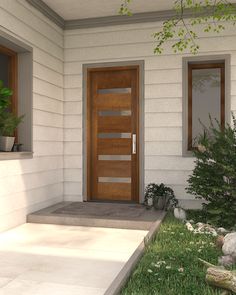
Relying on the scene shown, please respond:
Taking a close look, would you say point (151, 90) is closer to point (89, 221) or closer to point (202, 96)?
point (202, 96)

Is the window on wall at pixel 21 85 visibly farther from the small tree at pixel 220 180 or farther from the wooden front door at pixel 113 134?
the small tree at pixel 220 180

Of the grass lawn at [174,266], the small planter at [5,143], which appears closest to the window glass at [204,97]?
the grass lawn at [174,266]

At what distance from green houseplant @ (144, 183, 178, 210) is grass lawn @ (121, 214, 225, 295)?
3.57 ft

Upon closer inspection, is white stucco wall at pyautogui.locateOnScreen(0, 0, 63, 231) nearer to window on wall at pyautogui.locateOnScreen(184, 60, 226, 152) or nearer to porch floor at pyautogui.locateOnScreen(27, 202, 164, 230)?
porch floor at pyautogui.locateOnScreen(27, 202, 164, 230)

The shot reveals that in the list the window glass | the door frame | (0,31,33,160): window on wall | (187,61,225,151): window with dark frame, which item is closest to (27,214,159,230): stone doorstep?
(0,31,33,160): window on wall

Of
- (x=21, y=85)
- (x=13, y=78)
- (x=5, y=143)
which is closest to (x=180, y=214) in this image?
(x=5, y=143)

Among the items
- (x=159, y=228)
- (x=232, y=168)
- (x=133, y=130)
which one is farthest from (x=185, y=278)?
(x=133, y=130)

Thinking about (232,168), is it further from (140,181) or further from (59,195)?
(59,195)

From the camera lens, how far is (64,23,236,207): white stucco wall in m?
5.32

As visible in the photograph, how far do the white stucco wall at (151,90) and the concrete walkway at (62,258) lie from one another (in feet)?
4.66

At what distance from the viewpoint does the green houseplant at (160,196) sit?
5.04 meters

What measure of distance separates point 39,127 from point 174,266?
3022mm

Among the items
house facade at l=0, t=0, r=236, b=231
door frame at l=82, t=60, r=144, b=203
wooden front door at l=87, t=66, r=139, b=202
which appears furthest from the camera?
wooden front door at l=87, t=66, r=139, b=202

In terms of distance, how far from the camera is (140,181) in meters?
5.50
